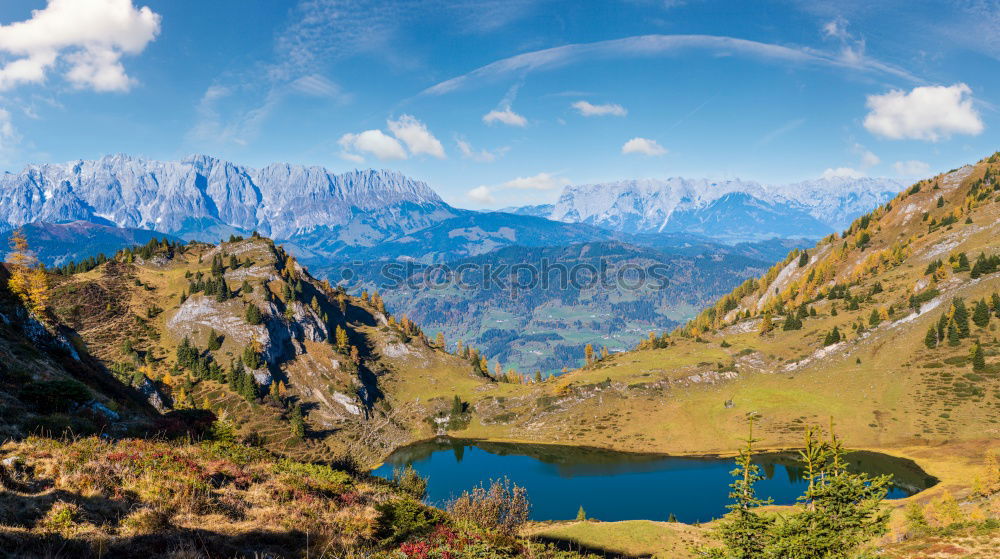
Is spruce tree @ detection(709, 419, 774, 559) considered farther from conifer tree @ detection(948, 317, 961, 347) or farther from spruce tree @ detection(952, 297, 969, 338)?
spruce tree @ detection(952, 297, 969, 338)

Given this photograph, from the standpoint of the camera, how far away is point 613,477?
14375cm

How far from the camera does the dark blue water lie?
120 metres

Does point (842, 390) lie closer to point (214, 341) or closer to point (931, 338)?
point (931, 338)

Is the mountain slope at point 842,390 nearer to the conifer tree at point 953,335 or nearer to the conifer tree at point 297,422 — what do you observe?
the conifer tree at point 953,335

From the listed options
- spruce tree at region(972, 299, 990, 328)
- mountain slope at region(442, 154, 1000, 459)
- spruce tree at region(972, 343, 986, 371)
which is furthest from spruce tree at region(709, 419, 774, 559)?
spruce tree at region(972, 299, 990, 328)

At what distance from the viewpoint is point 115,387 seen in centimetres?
5062

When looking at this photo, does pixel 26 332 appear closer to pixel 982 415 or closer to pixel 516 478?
pixel 516 478

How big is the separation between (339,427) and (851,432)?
617 feet

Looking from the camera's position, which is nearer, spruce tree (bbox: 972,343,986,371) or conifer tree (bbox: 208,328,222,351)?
spruce tree (bbox: 972,343,986,371)

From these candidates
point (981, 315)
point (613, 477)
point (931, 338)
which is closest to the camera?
point (613, 477)

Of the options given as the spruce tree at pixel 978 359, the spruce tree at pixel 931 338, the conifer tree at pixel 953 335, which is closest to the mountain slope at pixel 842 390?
the conifer tree at pixel 953 335

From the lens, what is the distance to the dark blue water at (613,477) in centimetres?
12031

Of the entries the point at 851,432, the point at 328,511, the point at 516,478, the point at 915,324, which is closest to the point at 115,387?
the point at 328,511

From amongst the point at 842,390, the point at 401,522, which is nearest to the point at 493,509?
the point at 401,522
